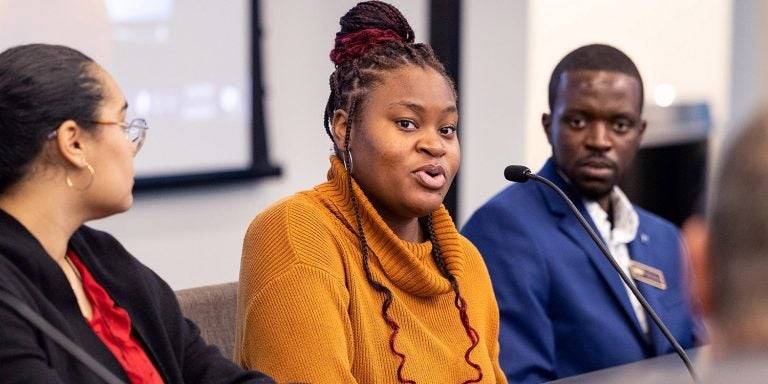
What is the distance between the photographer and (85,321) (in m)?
1.52

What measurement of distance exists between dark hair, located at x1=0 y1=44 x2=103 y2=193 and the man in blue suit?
106 cm

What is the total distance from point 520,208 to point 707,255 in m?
1.66

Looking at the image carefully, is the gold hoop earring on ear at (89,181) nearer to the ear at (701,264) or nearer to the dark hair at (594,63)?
the ear at (701,264)

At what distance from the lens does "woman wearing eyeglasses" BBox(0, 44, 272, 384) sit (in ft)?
4.77

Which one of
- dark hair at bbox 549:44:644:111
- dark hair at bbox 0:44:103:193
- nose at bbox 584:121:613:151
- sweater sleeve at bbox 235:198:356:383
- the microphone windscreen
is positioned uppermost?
dark hair at bbox 0:44:103:193

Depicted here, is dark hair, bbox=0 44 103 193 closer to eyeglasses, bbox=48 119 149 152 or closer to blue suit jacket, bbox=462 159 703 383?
eyeglasses, bbox=48 119 149 152

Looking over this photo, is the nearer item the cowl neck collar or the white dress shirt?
the cowl neck collar

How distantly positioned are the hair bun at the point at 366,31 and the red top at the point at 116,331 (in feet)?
2.07

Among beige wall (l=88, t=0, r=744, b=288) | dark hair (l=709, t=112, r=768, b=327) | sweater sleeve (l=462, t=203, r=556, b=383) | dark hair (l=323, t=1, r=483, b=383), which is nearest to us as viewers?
dark hair (l=709, t=112, r=768, b=327)


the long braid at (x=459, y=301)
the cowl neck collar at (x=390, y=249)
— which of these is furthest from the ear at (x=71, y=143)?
the long braid at (x=459, y=301)

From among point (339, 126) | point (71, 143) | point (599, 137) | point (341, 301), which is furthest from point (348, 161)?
point (599, 137)

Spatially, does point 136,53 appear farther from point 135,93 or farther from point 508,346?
point 508,346

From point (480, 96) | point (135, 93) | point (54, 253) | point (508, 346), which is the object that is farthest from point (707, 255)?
point (480, 96)

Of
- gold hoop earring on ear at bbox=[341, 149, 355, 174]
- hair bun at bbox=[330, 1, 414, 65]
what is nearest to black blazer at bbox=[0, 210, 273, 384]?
gold hoop earring on ear at bbox=[341, 149, 355, 174]
